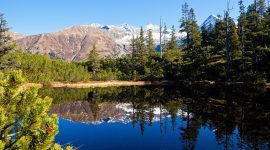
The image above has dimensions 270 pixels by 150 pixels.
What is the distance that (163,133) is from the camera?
69.7 ft

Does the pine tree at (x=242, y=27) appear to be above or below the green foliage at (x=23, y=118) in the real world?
above

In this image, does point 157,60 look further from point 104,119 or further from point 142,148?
point 142,148

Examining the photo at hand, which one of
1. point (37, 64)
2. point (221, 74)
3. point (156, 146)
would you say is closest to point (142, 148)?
point (156, 146)

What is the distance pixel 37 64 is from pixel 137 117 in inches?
2089

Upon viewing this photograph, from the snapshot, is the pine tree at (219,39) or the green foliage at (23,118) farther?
the pine tree at (219,39)

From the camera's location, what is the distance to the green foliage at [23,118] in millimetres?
4922

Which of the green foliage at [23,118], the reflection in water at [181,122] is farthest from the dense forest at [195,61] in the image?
the green foliage at [23,118]

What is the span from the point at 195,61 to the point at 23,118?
213 ft

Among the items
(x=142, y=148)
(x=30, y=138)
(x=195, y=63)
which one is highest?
(x=195, y=63)

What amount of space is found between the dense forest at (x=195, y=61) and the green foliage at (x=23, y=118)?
4526cm

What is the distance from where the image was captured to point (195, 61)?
68062 millimetres

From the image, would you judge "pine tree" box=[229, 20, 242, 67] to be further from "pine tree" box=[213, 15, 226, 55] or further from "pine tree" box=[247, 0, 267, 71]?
"pine tree" box=[213, 15, 226, 55]

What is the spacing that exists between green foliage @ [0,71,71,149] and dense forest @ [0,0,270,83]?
1782 inches

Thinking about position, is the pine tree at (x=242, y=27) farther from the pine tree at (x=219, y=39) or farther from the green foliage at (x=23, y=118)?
the green foliage at (x=23, y=118)
